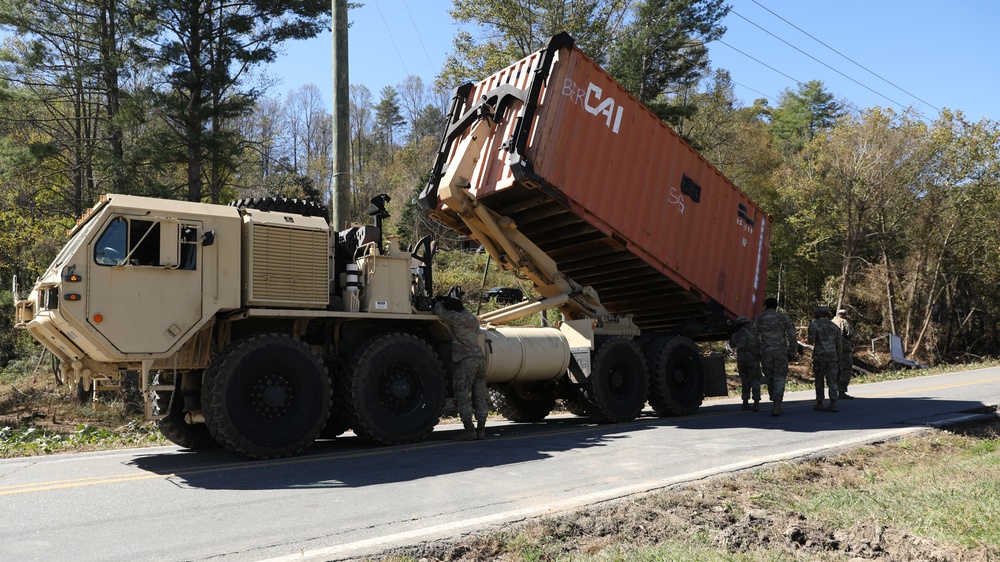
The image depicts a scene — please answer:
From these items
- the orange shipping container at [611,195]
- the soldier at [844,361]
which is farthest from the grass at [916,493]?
the soldier at [844,361]

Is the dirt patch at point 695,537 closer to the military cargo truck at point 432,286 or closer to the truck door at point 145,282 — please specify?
the military cargo truck at point 432,286

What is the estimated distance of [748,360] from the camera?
12.0 m

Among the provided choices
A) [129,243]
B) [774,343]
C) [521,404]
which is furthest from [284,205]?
[774,343]

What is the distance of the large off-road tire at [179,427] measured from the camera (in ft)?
26.5

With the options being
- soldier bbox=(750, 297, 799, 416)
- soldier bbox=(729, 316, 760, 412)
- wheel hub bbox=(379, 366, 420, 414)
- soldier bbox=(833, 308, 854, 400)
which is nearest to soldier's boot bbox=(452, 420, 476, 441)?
wheel hub bbox=(379, 366, 420, 414)

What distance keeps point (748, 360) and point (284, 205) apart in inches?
A: 300

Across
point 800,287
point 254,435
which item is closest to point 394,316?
point 254,435

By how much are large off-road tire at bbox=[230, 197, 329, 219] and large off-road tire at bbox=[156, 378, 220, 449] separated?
219 cm

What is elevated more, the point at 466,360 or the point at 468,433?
the point at 466,360

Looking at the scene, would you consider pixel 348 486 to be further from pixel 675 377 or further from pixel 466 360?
pixel 675 377

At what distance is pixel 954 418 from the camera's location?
10039 mm

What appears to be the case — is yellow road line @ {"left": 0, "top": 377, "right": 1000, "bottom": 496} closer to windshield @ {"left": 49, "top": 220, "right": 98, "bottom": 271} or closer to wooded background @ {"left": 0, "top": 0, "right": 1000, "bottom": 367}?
windshield @ {"left": 49, "top": 220, "right": 98, "bottom": 271}

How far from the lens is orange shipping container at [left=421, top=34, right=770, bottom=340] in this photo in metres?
9.74

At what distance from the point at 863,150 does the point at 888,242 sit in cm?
465
